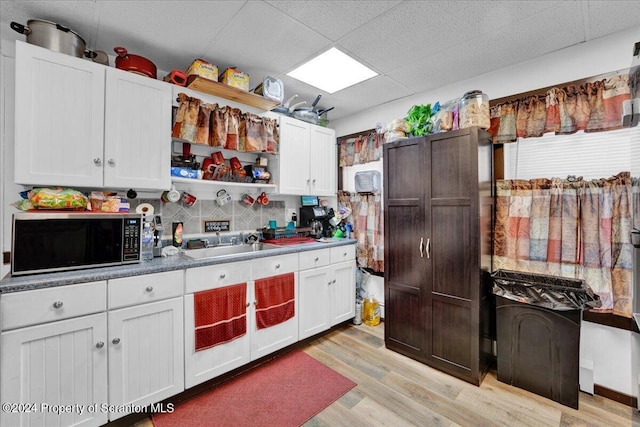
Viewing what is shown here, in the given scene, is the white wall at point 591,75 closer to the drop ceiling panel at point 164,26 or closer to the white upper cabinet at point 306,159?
the white upper cabinet at point 306,159

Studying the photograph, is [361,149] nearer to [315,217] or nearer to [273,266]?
[315,217]

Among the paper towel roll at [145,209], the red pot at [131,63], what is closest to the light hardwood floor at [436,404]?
the paper towel roll at [145,209]

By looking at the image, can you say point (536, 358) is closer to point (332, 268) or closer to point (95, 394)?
point (332, 268)

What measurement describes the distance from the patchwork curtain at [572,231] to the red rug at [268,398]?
1.80m

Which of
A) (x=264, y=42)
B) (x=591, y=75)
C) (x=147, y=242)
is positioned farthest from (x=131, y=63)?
(x=591, y=75)

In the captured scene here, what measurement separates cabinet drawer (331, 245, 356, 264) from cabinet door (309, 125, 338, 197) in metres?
0.71

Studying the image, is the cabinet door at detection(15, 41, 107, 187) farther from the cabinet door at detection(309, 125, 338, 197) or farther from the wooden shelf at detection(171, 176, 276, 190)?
the cabinet door at detection(309, 125, 338, 197)

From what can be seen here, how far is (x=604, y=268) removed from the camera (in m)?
1.96

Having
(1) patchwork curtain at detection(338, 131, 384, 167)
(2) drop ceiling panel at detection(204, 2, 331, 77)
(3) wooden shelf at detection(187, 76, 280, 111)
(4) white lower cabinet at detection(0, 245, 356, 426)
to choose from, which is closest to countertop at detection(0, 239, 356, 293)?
(4) white lower cabinet at detection(0, 245, 356, 426)

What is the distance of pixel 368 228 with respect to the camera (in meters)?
3.42

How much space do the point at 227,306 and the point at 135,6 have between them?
2.08m

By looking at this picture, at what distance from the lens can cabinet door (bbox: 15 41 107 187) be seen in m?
1.62

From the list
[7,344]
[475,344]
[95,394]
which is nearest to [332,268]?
[475,344]

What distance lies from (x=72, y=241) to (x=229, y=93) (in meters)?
1.61
